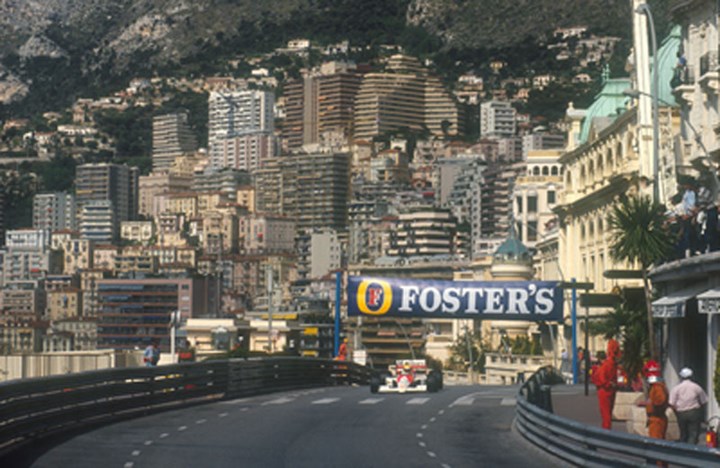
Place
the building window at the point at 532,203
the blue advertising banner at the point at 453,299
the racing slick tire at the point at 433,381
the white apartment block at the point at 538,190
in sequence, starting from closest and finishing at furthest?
the racing slick tire at the point at 433,381 → the blue advertising banner at the point at 453,299 → the white apartment block at the point at 538,190 → the building window at the point at 532,203

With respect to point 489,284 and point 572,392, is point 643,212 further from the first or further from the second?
point 489,284

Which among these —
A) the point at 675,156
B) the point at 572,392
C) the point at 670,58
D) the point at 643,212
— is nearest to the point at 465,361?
the point at 670,58

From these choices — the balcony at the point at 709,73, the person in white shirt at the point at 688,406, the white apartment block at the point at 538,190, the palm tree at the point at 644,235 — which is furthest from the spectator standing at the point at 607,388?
the white apartment block at the point at 538,190

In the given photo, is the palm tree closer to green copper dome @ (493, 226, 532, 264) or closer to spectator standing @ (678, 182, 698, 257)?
spectator standing @ (678, 182, 698, 257)

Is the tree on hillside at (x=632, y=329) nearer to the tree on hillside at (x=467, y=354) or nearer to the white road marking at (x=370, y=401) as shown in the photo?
the white road marking at (x=370, y=401)

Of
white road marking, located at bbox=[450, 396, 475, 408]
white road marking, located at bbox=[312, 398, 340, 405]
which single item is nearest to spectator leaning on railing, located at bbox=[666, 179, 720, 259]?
white road marking, located at bbox=[450, 396, 475, 408]
